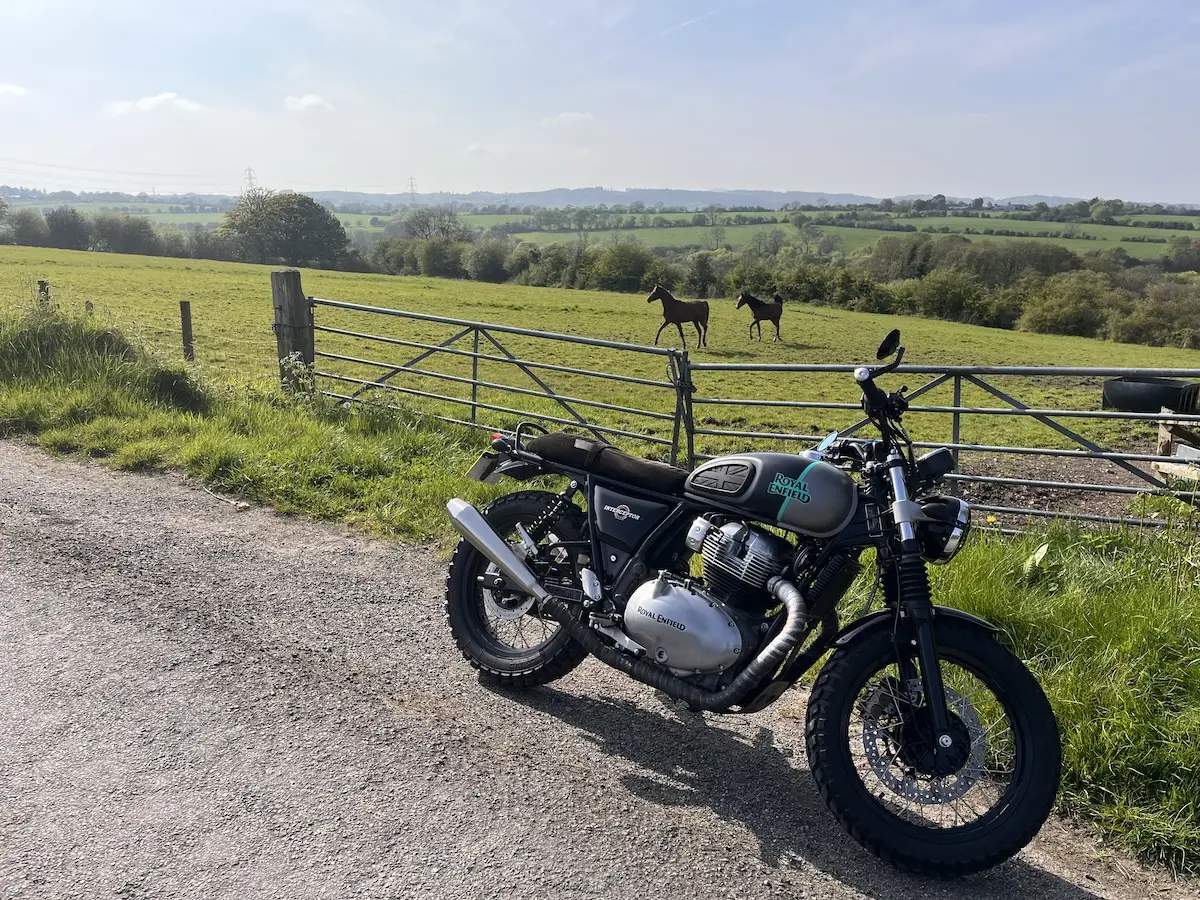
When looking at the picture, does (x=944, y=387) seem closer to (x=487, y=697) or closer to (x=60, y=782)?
(x=487, y=697)

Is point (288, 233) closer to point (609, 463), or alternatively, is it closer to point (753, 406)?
point (753, 406)

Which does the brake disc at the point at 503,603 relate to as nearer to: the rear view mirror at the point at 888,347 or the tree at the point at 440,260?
the rear view mirror at the point at 888,347

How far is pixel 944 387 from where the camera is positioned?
20891 millimetres

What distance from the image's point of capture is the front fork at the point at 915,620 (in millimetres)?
2701

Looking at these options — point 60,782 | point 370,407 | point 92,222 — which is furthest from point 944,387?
point 92,222

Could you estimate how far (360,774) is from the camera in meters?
3.06

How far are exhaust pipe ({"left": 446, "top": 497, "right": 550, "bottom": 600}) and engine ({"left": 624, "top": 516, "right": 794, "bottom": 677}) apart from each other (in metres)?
0.58

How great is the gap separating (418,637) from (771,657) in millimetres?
1988

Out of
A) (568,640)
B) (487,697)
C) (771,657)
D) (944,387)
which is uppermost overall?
(771,657)

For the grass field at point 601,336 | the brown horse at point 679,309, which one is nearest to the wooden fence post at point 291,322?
the grass field at point 601,336

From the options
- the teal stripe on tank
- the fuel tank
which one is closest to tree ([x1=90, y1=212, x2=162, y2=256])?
the fuel tank

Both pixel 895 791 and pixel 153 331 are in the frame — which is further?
pixel 153 331

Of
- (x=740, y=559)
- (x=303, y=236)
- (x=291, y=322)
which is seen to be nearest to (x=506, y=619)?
(x=740, y=559)

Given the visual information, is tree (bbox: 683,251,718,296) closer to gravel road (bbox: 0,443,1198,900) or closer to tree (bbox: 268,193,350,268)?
tree (bbox: 268,193,350,268)
